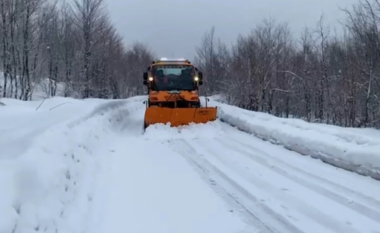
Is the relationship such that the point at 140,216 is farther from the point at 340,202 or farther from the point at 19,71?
the point at 19,71

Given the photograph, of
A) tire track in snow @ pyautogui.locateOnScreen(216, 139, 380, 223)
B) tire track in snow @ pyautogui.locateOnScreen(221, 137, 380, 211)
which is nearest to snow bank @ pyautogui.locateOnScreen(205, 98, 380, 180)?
tire track in snow @ pyautogui.locateOnScreen(221, 137, 380, 211)

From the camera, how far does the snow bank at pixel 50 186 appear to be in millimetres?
3645

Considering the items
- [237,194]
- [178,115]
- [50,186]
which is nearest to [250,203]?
[237,194]

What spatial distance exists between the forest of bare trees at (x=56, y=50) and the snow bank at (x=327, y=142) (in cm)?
1960

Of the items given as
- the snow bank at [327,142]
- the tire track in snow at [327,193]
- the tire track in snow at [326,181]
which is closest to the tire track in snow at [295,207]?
the tire track in snow at [327,193]

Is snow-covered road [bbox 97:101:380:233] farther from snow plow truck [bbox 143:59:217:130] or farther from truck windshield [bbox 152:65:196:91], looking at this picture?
truck windshield [bbox 152:65:196:91]

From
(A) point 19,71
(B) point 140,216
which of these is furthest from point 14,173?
(A) point 19,71

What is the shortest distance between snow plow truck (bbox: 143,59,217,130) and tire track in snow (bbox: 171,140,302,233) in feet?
18.0

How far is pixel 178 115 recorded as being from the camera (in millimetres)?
13930

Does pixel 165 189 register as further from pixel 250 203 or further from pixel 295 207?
pixel 295 207

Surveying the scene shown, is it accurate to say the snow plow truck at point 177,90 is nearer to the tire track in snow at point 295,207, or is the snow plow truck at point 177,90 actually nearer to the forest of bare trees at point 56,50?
the tire track in snow at point 295,207

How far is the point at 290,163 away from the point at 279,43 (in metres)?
37.6

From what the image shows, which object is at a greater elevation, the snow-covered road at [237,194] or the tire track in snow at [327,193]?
the tire track in snow at [327,193]

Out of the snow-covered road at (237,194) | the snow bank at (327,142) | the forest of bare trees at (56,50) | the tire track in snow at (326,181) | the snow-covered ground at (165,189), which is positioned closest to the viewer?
the snow-covered ground at (165,189)
